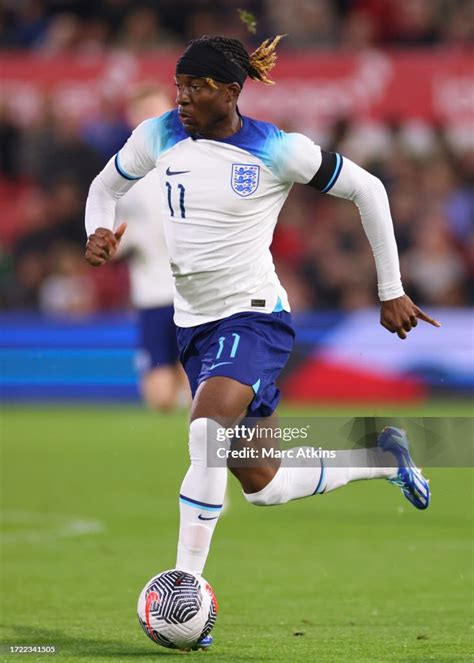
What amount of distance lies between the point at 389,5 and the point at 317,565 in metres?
12.3

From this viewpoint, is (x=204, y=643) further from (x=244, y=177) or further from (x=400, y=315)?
(x=244, y=177)

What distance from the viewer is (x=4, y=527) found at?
8852 mm

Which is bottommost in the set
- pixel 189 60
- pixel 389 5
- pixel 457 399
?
pixel 457 399

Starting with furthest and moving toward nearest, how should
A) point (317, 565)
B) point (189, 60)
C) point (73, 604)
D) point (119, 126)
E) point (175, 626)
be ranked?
point (119, 126), point (317, 565), point (73, 604), point (189, 60), point (175, 626)

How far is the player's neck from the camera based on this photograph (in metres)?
5.61

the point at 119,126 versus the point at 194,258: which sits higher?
the point at 194,258

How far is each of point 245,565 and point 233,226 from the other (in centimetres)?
246

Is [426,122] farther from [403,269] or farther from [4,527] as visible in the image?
[4,527]

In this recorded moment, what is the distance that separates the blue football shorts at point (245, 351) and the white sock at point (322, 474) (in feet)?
1.05

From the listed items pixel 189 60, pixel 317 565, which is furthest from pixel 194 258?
pixel 317 565

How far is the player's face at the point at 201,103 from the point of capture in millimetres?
5500
